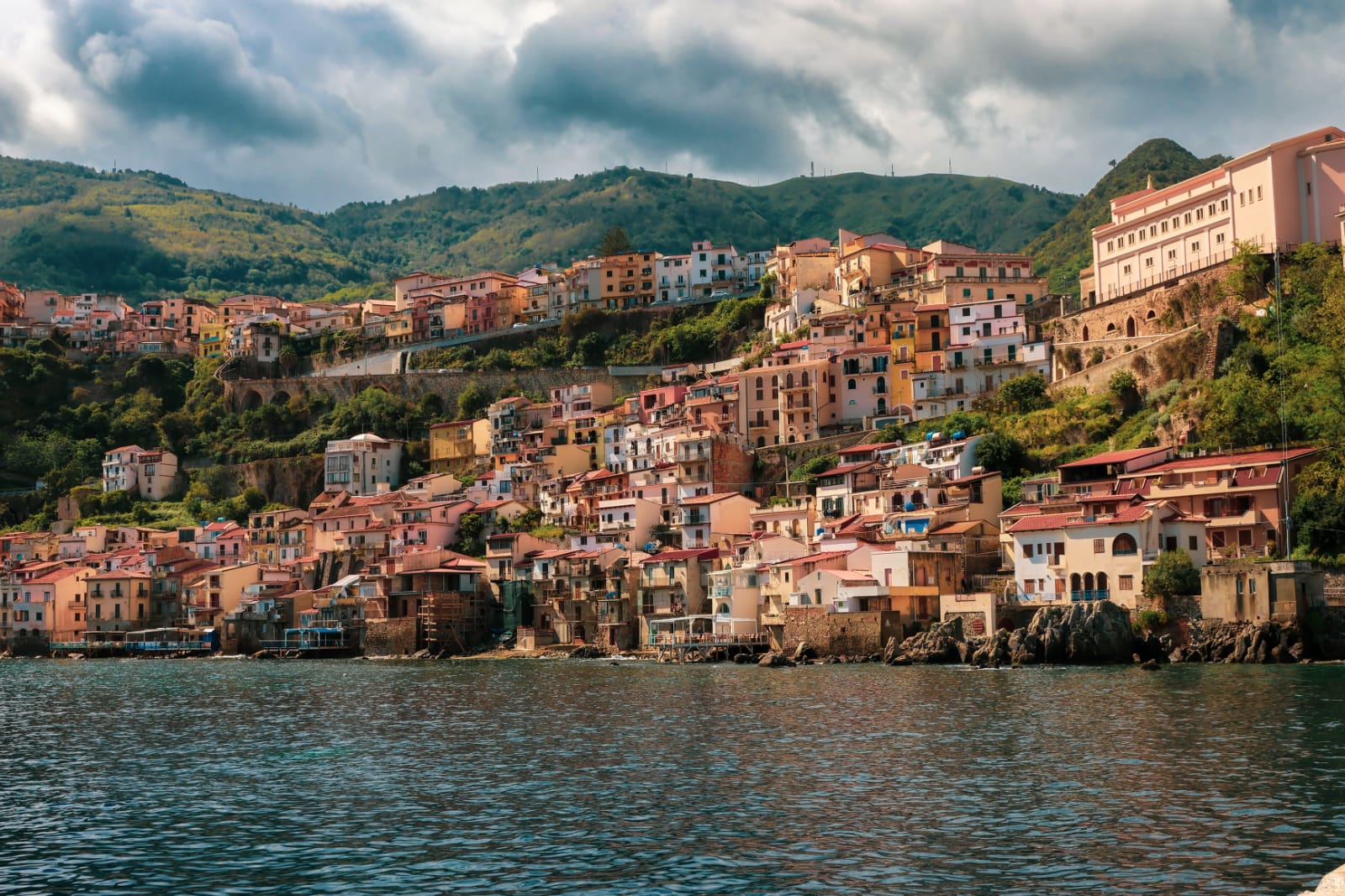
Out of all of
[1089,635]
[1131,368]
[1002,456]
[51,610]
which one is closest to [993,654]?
[1089,635]

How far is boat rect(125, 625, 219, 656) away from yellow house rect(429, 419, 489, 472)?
85.1 ft

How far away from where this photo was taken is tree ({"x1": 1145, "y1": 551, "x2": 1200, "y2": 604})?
5806 centimetres

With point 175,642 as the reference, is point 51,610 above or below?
above

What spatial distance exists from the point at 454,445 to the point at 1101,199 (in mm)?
81581

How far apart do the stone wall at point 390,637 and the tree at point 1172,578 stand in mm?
42655

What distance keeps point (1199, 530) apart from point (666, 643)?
26.5 m

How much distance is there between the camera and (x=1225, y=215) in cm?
8025

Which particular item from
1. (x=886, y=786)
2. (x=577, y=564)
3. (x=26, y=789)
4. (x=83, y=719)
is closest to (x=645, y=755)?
(x=886, y=786)

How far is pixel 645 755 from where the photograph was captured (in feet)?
120

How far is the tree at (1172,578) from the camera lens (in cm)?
5806

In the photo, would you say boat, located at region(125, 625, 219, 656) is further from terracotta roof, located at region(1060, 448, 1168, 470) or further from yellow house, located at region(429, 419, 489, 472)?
terracotta roof, located at region(1060, 448, 1168, 470)

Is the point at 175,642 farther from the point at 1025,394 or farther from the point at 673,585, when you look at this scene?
the point at 1025,394

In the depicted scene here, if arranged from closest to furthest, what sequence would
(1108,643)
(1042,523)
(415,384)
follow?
(1108,643) < (1042,523) < (415,384)

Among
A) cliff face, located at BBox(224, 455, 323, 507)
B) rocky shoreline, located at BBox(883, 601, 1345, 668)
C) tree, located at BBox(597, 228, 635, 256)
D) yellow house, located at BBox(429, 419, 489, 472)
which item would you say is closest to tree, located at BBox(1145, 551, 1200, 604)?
rocky shoreline, located at BBox(883, 601, 1345, 668)
